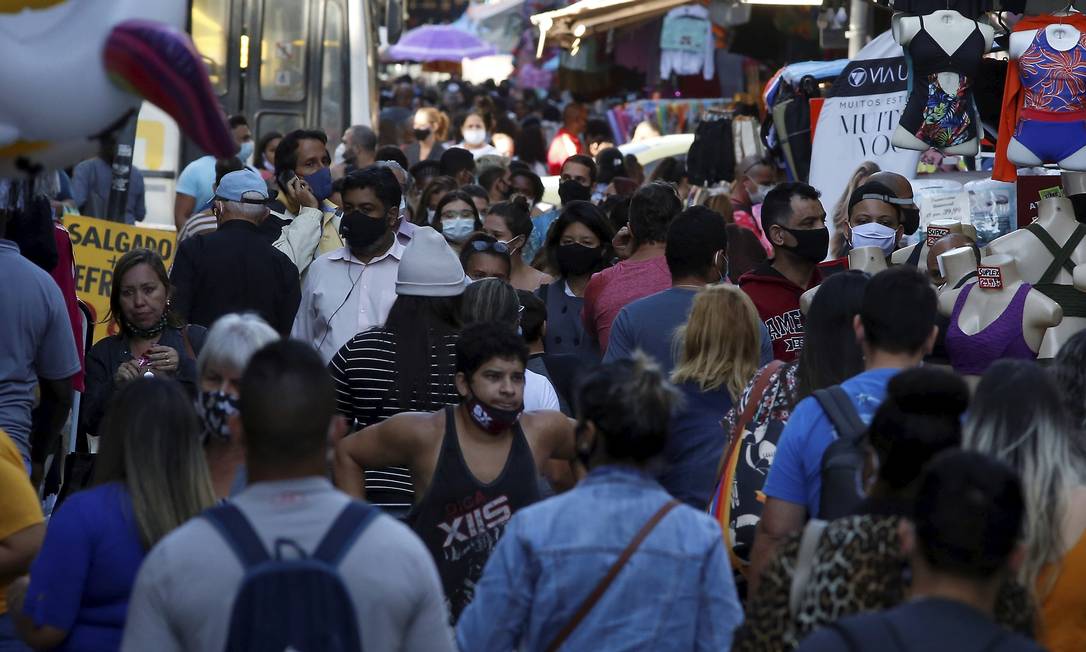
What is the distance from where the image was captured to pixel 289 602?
3.06m

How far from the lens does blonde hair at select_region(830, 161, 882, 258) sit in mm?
8344

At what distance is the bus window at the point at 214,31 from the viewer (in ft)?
52.2

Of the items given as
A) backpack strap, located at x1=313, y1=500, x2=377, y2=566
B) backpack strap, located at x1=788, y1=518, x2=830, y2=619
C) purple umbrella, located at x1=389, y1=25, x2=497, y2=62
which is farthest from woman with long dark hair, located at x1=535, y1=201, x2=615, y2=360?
purple umbrella, located at x1=389, y1=25, x2=497, y2=62

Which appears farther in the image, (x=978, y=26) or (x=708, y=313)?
(x=978, y=26)

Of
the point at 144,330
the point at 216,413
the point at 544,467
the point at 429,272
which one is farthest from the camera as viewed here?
the point at 144,330

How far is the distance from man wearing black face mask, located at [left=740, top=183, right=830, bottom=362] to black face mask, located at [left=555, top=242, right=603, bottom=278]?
1130 millimetres

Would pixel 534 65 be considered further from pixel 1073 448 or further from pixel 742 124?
pixel 1073 448

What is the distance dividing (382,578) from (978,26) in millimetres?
6189

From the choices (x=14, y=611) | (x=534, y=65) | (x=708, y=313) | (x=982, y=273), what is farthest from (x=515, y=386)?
(x=534, y=65)

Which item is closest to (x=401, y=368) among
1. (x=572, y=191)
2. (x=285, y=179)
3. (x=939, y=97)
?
(x=939, y=97)

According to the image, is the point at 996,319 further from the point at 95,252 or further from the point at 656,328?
the point at 95,252

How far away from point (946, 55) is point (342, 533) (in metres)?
6.14

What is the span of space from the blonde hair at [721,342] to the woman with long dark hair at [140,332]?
2108mm

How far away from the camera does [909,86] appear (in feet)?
28.8
